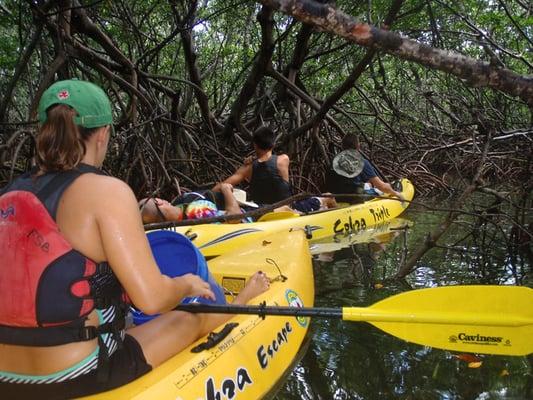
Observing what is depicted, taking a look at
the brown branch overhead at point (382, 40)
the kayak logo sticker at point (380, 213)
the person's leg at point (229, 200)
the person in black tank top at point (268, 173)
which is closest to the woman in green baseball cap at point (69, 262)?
the brown branch overhead at point (382, 40)

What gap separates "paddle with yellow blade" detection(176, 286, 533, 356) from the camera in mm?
1914

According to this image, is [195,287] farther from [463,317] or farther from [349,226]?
[349,226]

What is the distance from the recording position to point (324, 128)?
7801 mm

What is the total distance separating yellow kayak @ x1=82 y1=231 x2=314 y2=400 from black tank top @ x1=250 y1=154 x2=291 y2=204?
1.75 metres

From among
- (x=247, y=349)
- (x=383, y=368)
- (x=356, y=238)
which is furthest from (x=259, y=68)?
(x=247, y=349)

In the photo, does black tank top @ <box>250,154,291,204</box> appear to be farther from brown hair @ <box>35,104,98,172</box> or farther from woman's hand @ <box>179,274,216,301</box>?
brown hair @ <box>35,104,98,172</box>

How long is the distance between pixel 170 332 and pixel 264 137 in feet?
10.8

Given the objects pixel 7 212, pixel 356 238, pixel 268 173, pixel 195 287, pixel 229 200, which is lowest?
pixel 356 238

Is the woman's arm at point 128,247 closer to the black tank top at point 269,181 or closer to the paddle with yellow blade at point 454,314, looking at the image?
the paddle with yellow blade at point 454,314

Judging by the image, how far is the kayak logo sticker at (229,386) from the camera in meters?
1.76

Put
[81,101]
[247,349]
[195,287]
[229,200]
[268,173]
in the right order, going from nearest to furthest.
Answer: [81,101] → [195,287] → [247,349] → [229,200] → [268,173]

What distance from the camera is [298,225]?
4.77 m

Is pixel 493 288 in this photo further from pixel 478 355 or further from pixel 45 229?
pixel 45 229

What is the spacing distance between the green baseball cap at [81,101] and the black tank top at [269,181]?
361cm
